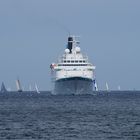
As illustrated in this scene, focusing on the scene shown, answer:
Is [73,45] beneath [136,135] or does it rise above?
above

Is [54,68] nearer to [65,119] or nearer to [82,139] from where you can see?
[65,119]

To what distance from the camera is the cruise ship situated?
173250mm

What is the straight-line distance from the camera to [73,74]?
17312 centimetres

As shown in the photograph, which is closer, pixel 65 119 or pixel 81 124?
pixel 81 124

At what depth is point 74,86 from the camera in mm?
174500

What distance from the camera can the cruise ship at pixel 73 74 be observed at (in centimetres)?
17325

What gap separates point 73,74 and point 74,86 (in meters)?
2.91

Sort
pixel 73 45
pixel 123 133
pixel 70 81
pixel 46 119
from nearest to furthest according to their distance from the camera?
pixel 123 133, pixel 46 119, pixel 70 81, pixel 73 45

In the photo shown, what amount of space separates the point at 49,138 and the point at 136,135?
715 cm

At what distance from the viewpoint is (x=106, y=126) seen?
240ft

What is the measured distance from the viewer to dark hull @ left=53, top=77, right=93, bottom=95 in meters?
172

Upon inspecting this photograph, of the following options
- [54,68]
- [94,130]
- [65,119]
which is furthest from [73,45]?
[94,130]

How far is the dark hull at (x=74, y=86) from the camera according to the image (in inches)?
6786

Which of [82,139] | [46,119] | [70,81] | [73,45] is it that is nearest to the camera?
[82,139]
